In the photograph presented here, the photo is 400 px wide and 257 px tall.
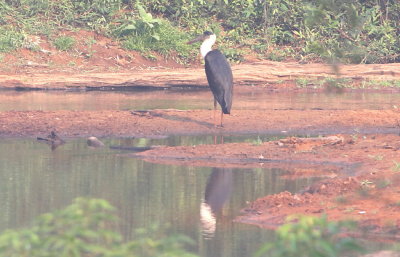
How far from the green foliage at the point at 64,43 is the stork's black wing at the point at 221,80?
7128 mm

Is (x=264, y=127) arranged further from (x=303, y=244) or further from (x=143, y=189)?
(x=303, y=244)

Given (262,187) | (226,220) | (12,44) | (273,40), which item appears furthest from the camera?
(273,40)

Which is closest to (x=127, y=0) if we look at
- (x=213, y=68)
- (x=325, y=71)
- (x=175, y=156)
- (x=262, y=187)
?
(x=325, y=71)

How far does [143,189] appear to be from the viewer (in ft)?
32.8

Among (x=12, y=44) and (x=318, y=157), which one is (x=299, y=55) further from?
(x=318, y=157)

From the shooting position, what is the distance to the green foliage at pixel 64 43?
20734 mm

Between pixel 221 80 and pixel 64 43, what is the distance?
24.8 feet

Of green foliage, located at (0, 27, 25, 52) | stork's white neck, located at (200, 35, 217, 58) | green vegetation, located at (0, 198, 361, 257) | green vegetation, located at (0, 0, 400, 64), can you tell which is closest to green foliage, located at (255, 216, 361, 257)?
green vegetation, located at (0, 198, 361, 257)

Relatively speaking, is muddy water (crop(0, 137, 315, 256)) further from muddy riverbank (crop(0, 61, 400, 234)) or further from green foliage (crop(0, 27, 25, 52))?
green foliage (crop(0, 27, 25, 52))

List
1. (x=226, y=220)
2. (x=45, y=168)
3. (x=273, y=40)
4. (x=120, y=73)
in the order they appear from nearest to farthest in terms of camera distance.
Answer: (x=226, y=220) < (x=45, y=168) < (x=120, y=73) < (x=273, y=40)

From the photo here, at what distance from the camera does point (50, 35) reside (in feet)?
69.4

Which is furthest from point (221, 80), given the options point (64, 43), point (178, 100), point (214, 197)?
point (64, 43)

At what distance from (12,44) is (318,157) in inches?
413

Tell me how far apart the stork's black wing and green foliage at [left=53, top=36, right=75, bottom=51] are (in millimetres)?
7128
